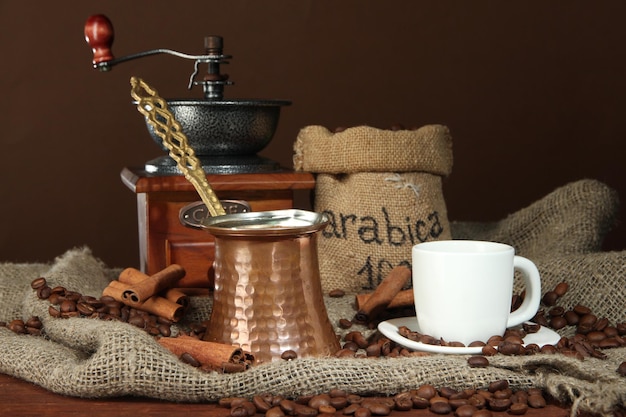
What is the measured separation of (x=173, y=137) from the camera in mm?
1728

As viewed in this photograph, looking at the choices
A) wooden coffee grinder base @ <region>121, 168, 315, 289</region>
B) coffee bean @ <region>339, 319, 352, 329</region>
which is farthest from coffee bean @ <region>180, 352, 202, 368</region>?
wooden coffee grinder base @ <region>121, 168, 315, 289</region>

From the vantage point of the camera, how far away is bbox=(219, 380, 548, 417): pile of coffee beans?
126 cm

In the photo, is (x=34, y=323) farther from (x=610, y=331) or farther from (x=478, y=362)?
(x=610, y=331)

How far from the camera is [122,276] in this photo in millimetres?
1774

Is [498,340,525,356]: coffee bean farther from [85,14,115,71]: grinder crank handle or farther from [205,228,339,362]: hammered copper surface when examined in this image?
[85,14,115,71]: grinder crank handle

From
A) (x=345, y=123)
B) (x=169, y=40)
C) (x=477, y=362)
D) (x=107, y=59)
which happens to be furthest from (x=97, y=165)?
(x=477, y=362)

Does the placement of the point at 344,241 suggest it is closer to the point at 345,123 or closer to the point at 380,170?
the point at 380,170

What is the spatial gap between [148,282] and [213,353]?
304 millimetres

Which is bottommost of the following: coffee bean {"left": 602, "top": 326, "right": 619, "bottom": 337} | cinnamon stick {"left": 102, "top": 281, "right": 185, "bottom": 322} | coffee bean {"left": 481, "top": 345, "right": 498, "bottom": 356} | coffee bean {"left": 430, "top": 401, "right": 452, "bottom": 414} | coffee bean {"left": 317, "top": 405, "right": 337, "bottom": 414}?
coffee bean {"left": 430, "top": 401, "right": 452, "bottom": 414}

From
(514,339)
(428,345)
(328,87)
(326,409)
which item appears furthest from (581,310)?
(328,87)

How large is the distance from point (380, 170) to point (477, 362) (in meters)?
0.62

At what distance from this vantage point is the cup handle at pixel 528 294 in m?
1.54

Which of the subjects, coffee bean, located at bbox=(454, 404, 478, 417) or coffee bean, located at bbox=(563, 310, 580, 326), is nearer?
coffee bean, located at bbox=(454, 404, 478, 417)

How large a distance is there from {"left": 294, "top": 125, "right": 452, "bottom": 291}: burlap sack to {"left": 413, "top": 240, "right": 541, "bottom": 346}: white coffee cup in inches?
14.9
